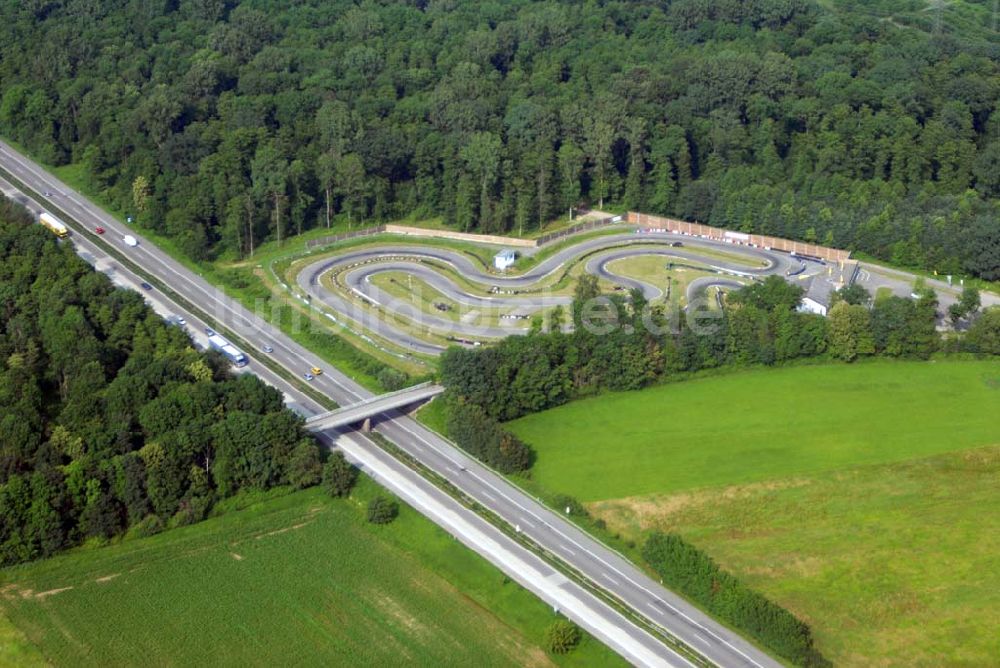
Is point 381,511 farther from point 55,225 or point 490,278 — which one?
point 55,225

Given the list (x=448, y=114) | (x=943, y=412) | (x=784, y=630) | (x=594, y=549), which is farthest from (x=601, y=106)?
(x=784, y=630)

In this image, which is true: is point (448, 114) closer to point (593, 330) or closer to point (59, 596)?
point (593, 330)

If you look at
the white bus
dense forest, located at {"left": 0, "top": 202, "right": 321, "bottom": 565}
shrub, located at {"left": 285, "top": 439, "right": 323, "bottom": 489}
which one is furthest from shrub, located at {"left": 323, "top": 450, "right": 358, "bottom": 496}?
the white bus

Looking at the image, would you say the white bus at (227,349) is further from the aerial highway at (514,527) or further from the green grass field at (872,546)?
the green grass field at (872,546)

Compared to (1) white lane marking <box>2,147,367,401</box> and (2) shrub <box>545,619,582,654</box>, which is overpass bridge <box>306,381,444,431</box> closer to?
(1) white lane marking <box>2,147,367,401</box>

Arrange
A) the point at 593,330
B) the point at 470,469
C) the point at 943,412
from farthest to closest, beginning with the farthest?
the point at 593,330, the point at 943,412, the point at 470,469
